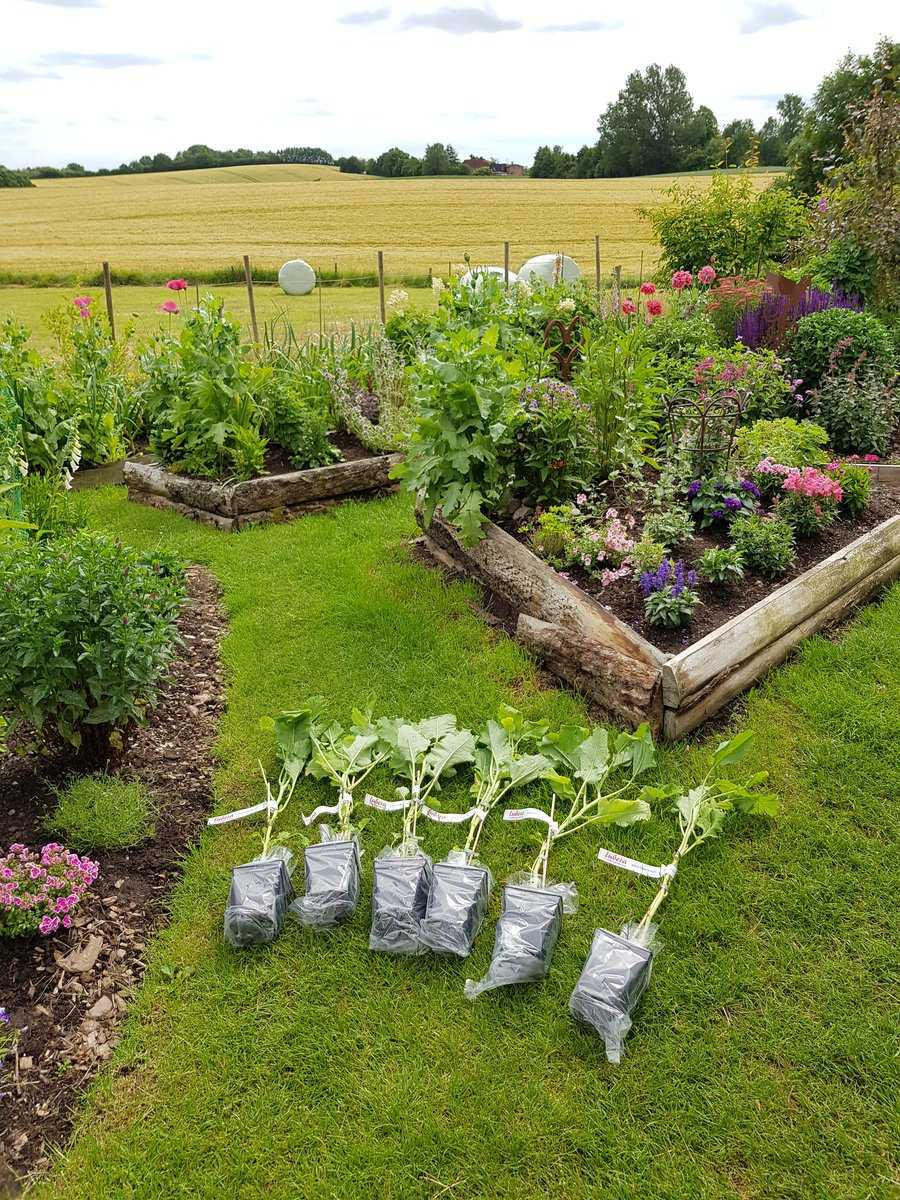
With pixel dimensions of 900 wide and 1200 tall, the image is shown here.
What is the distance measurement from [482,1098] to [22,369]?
6.42m

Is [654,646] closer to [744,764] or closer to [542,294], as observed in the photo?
[744,764]

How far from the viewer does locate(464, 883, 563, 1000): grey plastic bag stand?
2.58m

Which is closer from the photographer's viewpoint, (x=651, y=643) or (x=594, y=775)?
(x=594, y=775)

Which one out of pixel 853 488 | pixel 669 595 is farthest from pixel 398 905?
pixel 853 488

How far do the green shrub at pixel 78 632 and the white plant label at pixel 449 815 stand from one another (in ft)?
3.86

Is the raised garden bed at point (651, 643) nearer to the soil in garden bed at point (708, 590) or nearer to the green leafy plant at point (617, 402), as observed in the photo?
the soil in garden bed at point (708, 590)

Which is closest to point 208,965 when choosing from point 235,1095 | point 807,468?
point 235,1095

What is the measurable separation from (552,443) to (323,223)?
95.2 feet

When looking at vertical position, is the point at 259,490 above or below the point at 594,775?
above

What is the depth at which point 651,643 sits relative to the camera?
3859mm

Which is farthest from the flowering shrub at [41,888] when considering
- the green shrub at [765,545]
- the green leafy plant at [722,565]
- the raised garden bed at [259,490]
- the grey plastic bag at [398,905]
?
the raised garden bed at [259,490]

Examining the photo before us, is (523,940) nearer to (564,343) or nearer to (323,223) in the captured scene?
(564,343)

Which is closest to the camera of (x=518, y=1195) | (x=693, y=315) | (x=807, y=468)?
(x=518, y=1195)

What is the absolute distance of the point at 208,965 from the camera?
273 cm
